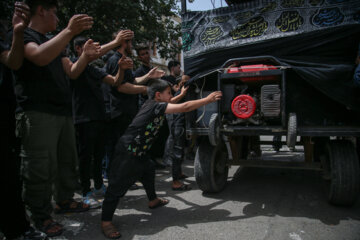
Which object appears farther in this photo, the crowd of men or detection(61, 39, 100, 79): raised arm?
detection(61, 39, 100, 79): raised arm

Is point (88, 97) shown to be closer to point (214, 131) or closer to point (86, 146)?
point (86, 146)

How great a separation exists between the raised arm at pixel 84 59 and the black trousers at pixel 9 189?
714 mm

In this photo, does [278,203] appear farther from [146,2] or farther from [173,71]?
[146,2]

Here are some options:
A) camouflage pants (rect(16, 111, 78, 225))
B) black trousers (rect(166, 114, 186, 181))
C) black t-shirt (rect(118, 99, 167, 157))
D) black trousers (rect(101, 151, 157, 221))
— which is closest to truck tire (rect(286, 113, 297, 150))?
black t-shirt (rect(118, 99, 167, 157))

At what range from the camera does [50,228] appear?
256 cm

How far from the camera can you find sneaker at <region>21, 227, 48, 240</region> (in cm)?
228

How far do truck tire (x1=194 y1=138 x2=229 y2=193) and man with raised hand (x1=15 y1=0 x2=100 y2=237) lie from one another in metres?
1.73

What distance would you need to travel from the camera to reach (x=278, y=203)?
11.1 ft

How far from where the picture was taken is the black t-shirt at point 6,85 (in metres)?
2.37

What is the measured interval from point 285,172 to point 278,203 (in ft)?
5.87

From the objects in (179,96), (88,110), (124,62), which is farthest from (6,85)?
(179,96)

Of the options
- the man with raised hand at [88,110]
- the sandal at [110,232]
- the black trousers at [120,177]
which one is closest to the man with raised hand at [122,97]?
the man with raised hand at [88,110]

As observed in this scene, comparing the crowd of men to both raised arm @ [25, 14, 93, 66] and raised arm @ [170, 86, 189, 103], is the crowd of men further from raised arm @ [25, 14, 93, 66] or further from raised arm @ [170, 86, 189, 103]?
raised arm @ [170, 86, 189, 103]

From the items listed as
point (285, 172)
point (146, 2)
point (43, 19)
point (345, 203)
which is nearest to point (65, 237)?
point (43, 19)
